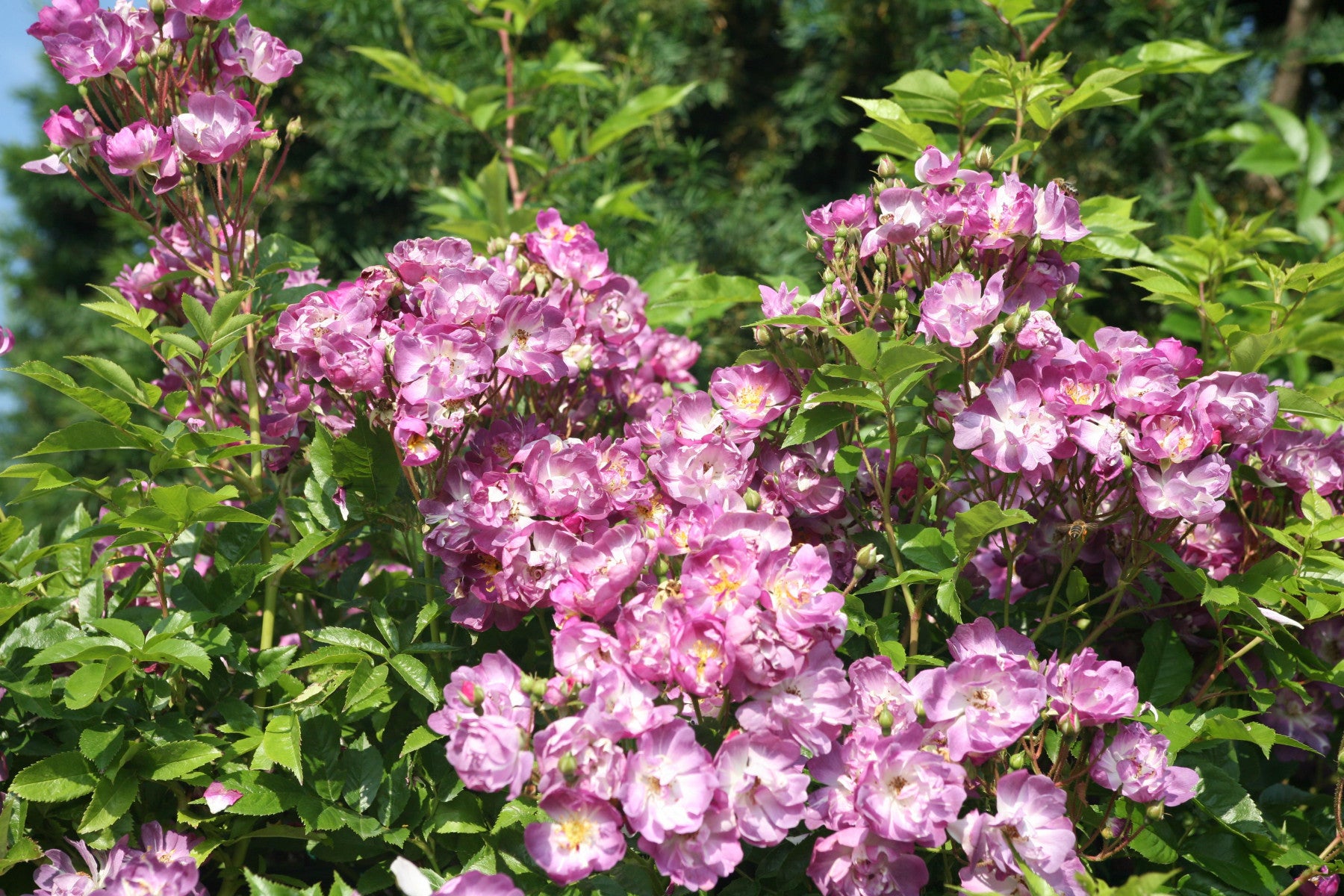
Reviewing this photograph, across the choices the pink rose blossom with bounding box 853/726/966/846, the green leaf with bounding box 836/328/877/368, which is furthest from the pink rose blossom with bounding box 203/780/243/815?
the green leaf with bounding box 836/328/877/368

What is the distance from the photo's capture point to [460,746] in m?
0.90

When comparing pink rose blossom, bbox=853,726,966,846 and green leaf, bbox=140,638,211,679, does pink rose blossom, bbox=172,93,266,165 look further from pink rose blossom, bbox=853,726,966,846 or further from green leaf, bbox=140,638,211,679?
pink rose blossom, bbox=853,726,966,846

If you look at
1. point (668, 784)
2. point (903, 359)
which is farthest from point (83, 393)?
point (903, 359)

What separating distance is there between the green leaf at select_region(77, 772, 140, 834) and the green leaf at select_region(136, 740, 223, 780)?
0.02 metres

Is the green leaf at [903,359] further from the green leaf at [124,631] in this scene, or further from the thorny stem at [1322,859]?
the green leaf at [124,631]

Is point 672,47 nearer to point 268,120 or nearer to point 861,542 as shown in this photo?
point 268,120

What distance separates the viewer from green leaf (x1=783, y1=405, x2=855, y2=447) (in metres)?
1.11

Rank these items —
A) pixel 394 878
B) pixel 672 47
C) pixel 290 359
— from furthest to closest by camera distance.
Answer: pixel 672 47 < pixel 290 359 < pixel 394 878

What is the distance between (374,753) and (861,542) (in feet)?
1.92

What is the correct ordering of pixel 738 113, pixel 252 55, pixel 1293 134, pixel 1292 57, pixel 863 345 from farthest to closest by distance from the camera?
pixel 738 113, pixel 1292 57, pixel 1293 134, pixel 252 55, pixel 863 345

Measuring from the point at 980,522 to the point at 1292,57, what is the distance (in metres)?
2.99

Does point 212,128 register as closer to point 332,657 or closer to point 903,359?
point 332,657

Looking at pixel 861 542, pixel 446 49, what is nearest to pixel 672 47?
pixel 446 49

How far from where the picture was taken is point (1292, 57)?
3.23 m
